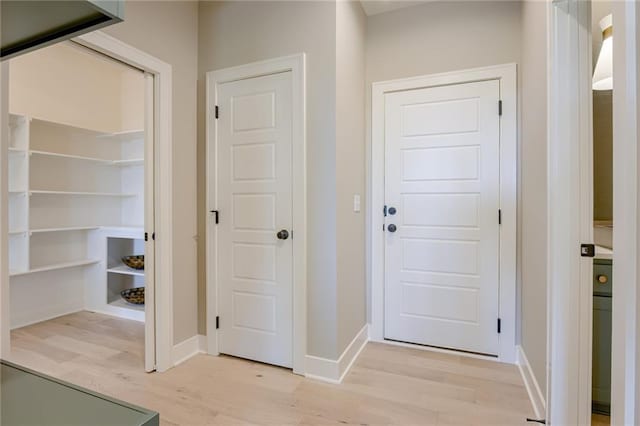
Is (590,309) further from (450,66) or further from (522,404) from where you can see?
(450,66)

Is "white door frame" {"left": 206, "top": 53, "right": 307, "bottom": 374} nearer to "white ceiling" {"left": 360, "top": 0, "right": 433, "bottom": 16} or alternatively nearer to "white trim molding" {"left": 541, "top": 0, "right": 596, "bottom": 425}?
"white ceiling" {"left": 360, "top": 0, "right": 433, "bottom": 16}

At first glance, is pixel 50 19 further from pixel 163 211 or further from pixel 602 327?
pixel 602 327

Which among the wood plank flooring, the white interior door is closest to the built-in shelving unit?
the white interior door

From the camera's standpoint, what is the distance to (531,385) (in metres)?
1.94

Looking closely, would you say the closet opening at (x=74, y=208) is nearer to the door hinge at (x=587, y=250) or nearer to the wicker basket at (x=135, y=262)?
Result: the wicker basket at (x=135, y=262)

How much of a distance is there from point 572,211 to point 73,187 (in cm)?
440

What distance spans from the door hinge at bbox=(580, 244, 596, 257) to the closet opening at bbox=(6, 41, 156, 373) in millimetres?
2907

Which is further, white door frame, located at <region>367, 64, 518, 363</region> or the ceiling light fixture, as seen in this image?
white door frame, located at <region>367, 64, 518, 363</region>

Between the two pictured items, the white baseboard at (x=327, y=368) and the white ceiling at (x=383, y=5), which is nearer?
the white baseboard at (x=327, y=368)

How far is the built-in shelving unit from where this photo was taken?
9.70 feet

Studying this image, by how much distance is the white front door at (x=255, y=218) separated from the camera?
2244mm

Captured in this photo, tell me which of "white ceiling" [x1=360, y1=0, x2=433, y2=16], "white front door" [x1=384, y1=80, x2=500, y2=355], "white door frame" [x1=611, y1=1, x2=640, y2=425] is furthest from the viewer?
"white ceiling" [x1=360, y1=0, x2=433, y2=16]

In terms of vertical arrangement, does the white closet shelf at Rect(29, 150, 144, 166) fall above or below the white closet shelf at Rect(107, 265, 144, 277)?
above

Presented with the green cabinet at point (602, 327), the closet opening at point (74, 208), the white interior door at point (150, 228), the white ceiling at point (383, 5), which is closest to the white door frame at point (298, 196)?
the white interior door at point (150, 228)
